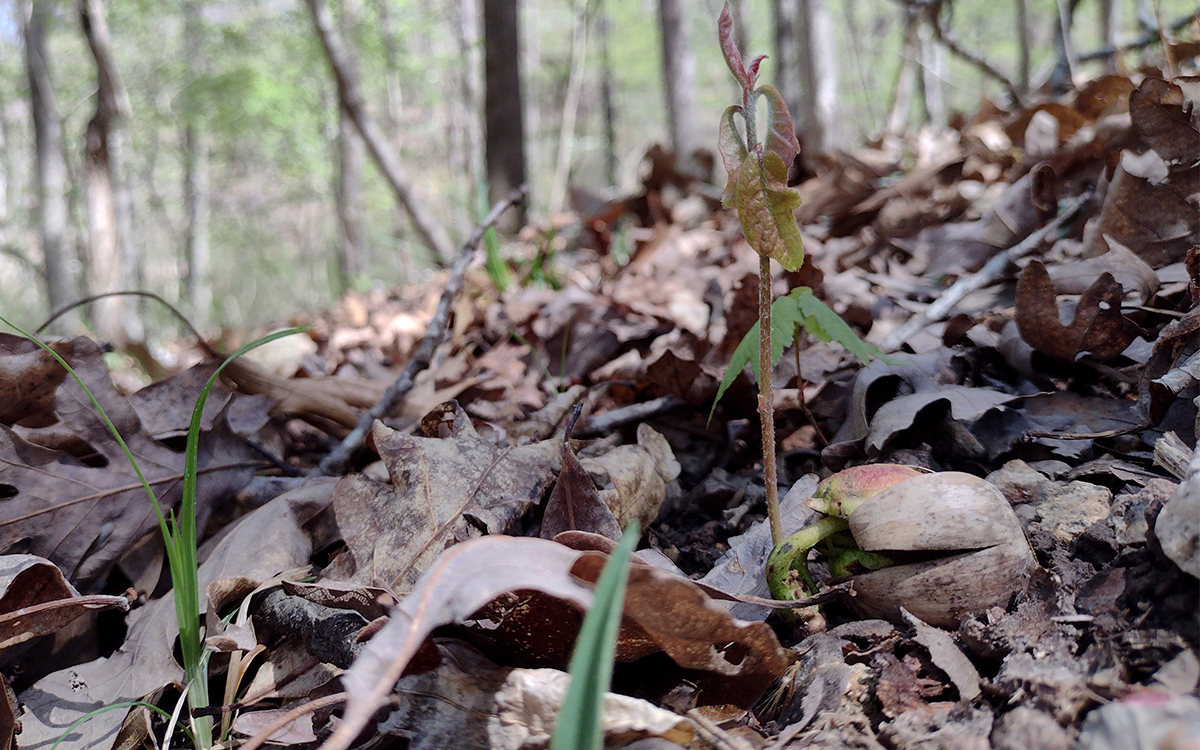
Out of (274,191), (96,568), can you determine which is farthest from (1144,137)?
(274,191)

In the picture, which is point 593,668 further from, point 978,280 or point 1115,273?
point 978,280

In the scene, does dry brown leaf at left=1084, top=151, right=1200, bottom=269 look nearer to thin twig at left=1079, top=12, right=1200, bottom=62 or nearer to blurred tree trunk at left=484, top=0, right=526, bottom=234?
thin twig at left=1079, top=12, right=1200, bottom=62

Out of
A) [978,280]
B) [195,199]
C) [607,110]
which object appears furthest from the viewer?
[195,199]

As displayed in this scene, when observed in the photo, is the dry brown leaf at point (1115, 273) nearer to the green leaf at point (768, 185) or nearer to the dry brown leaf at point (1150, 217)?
the dry brown leaf at point (1150, 217)

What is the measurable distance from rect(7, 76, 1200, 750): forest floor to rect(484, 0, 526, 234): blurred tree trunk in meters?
3.13

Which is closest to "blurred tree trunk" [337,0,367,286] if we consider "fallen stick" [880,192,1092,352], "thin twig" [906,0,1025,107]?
"thin twig" [906,0,1025,107]

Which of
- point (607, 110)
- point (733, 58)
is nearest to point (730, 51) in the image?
point (733, 58)

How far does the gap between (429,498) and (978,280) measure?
4.37 feet

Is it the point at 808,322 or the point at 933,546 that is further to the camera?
the point at 808,322

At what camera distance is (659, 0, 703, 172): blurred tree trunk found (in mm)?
5172

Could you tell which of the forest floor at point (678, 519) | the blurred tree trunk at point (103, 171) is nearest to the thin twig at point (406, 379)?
the forest floor at point (678, 519)

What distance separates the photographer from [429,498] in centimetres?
105

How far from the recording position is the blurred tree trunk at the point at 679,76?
5172 millimetres

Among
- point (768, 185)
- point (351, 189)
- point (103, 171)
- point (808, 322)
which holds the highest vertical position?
point (103, 171)
